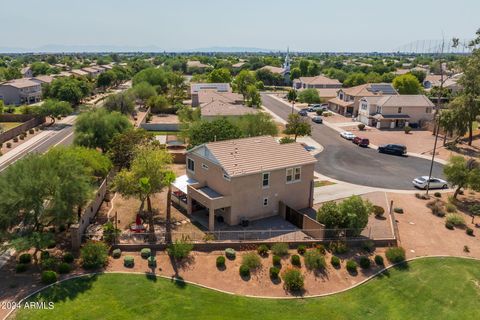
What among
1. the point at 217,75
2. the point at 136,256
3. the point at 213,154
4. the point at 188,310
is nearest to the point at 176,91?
the point at 217,75

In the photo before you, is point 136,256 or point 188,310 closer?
point 188,310

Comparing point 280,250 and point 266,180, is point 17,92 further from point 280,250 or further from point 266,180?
point 280,250

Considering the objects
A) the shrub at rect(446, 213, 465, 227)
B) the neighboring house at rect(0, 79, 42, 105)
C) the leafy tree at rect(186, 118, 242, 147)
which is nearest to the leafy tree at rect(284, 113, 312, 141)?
the leafy tree at rect(186, 118, 242, 147)

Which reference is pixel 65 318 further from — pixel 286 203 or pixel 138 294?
pixel 286 203

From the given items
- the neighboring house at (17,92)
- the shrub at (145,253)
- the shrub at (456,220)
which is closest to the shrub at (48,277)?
the shrub at (145,253)

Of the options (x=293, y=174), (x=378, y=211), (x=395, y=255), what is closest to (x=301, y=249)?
(x=395, y=255)

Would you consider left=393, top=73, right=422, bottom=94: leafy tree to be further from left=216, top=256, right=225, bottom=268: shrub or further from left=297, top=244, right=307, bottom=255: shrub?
left=216, top=256, right=225, bottom=268: shrub
